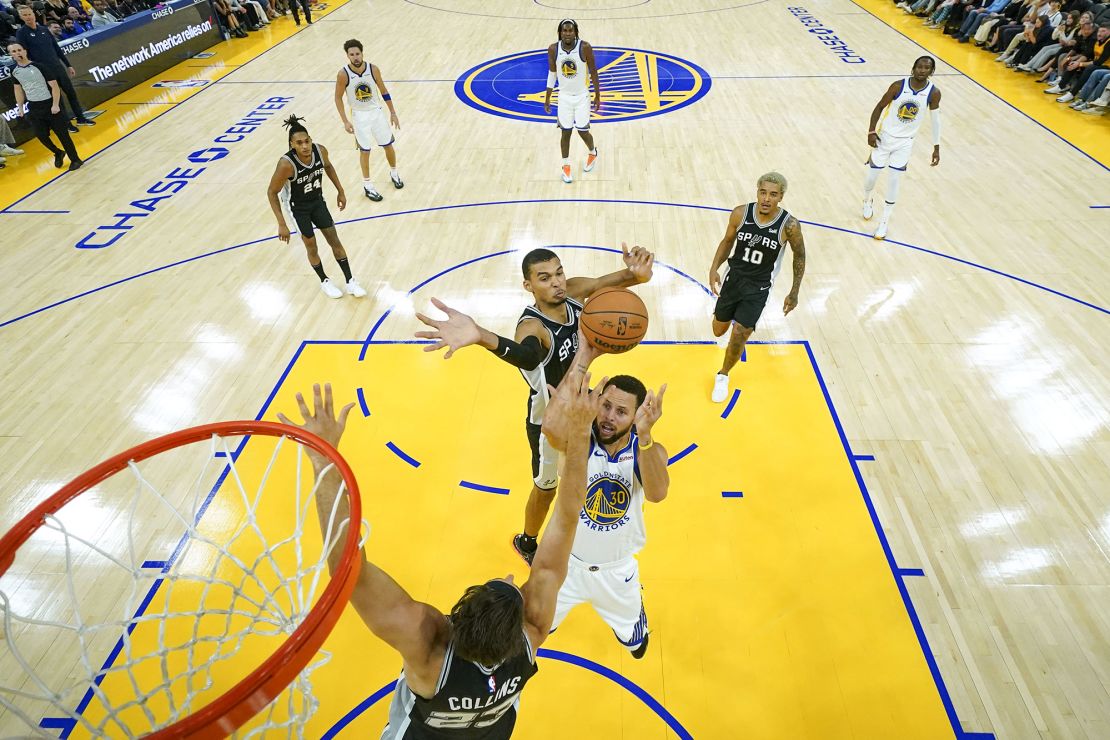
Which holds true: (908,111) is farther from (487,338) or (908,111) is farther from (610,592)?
(610,592)

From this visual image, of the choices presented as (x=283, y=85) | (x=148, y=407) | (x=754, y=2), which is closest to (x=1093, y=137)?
(x=754, y=2)

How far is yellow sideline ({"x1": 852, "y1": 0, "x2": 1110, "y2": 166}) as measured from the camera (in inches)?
348

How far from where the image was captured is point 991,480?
417 cm

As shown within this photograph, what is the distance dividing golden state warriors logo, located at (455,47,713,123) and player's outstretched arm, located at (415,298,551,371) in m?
7.62

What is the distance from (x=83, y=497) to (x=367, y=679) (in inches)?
102

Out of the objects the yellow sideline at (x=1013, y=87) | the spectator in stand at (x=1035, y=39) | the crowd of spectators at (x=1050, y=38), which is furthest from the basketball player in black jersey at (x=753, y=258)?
the spectator in stand at (x=1035, y=39)

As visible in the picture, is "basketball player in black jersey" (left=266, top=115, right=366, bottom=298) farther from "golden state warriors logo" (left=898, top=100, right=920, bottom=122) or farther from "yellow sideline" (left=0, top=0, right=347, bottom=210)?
Answer: "golden state warriors logo" (left=898, top=100, right=920, bottom=122)

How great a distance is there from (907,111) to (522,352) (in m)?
5.41

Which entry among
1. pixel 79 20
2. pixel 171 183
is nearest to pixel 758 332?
pixel 171 183

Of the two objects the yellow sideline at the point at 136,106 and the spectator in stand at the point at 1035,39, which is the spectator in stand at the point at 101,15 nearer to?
the yellow sideline at the point at 136,106

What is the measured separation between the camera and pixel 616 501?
2732 mm

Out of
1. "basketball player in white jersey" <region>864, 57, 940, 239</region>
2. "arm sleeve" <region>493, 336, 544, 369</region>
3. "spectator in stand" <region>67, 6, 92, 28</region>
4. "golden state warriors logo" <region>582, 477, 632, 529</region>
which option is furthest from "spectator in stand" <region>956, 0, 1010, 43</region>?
"spectator in stand" <region>67, 6, 92, 28</region>

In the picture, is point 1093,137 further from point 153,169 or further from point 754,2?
point 153,169

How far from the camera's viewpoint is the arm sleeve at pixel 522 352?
9.61ft
